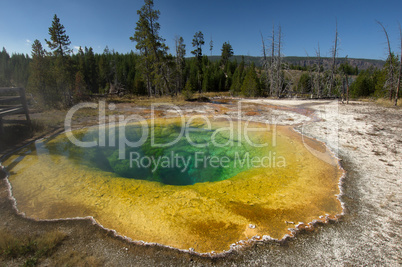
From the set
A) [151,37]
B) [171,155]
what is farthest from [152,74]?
[171,155]

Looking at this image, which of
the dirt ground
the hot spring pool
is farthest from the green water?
the dirt ground

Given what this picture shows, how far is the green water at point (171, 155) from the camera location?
7.26 m

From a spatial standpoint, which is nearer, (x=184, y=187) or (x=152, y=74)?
(x=184, y=187)

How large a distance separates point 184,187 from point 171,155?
3.60 m

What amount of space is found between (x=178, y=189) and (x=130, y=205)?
1.35 meters

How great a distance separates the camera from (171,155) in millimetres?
9125

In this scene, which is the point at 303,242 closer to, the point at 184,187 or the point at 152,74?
the point at 184,187

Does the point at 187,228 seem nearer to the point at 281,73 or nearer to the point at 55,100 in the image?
the point at 55,100

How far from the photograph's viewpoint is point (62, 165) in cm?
661

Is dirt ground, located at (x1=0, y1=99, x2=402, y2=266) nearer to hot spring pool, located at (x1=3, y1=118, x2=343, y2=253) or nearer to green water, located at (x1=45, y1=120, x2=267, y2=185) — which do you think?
hot spring pool, located at (x1=3, y1=118, x2=343, y2=253)

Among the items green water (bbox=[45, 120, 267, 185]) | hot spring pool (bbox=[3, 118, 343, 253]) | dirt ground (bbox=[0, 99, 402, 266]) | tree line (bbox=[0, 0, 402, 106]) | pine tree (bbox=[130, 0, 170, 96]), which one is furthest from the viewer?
pine tree (bbox=[130, 0, 170, 96])

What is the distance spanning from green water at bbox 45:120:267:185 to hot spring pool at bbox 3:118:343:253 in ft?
0.14

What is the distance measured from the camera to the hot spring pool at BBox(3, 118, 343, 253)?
390 centimetres

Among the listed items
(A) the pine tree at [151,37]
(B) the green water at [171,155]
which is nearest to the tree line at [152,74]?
(A) the pine tree at [151,37]
